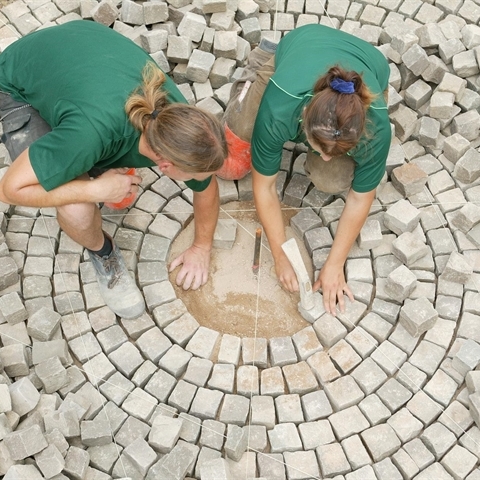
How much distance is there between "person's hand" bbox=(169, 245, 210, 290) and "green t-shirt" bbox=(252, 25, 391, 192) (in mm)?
698

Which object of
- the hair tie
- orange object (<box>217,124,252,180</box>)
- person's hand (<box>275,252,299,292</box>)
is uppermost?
the hair tie

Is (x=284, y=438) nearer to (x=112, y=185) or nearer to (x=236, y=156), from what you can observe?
(x=112, y=185)

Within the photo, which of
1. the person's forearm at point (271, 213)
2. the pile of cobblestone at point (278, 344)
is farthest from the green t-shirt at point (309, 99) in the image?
the pile of cobblestone at point (278, 344)

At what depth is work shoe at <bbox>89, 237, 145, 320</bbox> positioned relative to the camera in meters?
3.76

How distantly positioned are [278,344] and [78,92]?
5.47ft

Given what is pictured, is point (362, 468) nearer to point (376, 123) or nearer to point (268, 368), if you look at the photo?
point (268, 368)

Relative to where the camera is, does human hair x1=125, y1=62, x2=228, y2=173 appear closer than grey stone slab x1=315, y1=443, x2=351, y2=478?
Yes

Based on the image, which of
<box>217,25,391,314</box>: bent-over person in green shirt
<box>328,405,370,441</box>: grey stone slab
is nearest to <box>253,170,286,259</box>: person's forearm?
<box>217,25,391,314</box>: bent-over person in green shirt

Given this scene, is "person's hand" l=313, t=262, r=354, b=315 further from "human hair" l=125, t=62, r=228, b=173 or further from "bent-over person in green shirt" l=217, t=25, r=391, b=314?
"human hair" l=125, t=62, r=228, b=173

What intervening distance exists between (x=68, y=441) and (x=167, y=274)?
1.09 meters

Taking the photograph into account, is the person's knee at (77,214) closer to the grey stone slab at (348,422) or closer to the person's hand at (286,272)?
the person's hand at (286,272)

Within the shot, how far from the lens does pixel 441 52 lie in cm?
460

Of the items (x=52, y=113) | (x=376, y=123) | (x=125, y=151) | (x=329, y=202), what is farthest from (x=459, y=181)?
(x=52, y=113)

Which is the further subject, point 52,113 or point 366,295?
point 366,295
